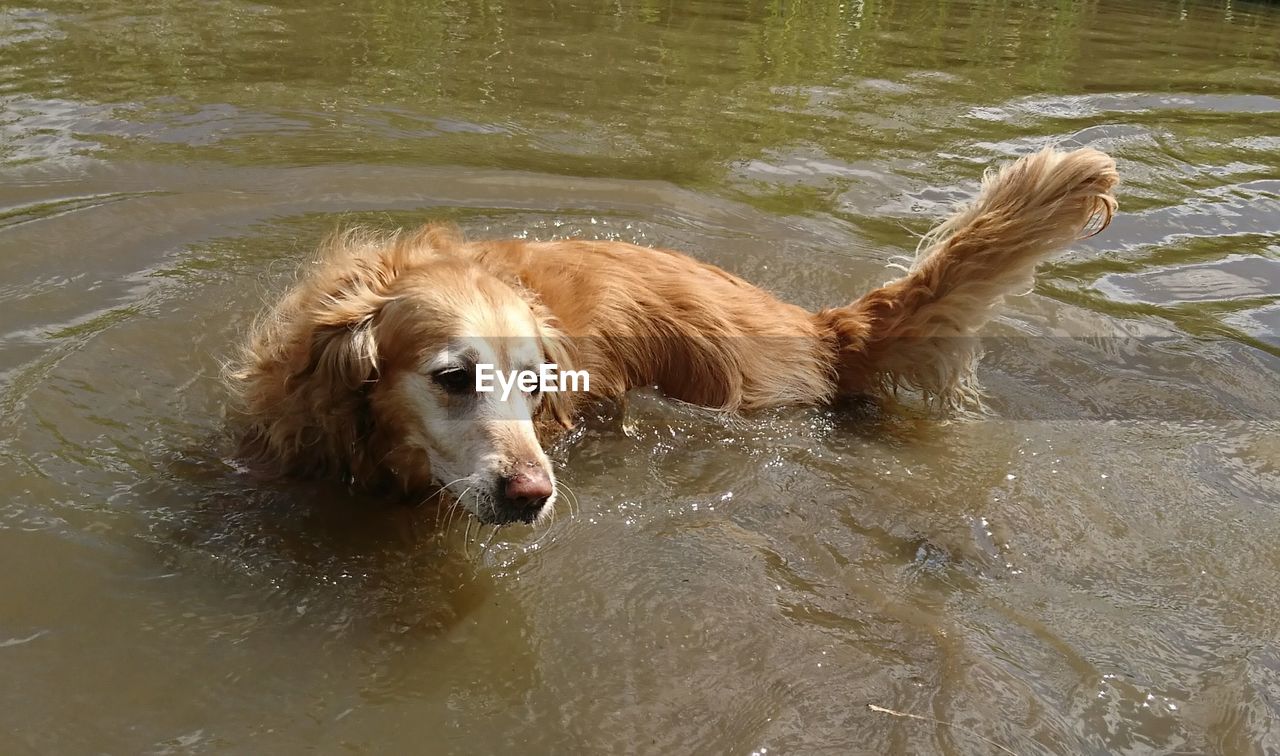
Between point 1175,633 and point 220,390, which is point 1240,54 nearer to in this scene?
point 1175,633

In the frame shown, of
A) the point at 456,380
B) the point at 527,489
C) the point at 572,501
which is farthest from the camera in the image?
the point at 572,501

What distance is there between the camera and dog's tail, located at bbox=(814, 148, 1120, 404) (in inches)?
174

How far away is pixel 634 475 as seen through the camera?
14.8 ft

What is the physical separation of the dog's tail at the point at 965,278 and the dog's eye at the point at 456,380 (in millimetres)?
2039

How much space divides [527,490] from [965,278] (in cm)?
238

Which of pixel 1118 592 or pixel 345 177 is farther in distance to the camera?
pixel 345 177

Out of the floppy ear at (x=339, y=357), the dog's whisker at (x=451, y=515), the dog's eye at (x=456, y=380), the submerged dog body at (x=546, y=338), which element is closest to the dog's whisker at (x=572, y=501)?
the submerged dog body at (x=546, y=338)

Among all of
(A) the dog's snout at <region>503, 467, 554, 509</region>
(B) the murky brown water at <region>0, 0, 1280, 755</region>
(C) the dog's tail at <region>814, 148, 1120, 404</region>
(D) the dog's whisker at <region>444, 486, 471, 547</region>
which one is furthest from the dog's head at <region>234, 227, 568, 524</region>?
(C) the dog's tail at <region>814, 148, 1120, 404</region>

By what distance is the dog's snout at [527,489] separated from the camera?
3.51m

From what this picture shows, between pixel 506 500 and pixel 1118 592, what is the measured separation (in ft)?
7.46

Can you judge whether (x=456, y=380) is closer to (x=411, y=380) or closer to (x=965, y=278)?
(x=411, y=380)

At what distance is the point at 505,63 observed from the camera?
961 centimetres

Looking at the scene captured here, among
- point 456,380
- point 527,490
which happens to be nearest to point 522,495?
point 527,490

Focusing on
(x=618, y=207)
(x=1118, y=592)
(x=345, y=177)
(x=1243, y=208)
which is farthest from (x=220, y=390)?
(x=1243, y=208)
